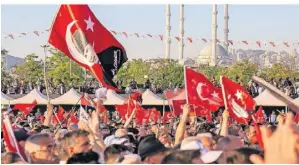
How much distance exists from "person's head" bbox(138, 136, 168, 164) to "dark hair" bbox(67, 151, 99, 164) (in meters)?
0.48

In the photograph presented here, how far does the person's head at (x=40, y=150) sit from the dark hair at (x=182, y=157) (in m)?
1.00

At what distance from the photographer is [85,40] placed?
30.2ft

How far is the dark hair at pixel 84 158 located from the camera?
5080mm

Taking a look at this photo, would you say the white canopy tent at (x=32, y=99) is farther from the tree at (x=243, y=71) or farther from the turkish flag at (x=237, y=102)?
the tree at (x=243, y=71)

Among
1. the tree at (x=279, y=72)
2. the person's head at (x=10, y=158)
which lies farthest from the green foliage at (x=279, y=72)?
the person's head at (x=10, y=158)

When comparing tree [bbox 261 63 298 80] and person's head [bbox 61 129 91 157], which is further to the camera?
tree [bbox 261 63 298 80]

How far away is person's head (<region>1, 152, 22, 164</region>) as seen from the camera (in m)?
5.44

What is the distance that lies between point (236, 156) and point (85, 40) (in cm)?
447

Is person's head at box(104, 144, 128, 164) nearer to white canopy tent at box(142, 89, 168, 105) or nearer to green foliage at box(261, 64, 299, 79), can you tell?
white canopy tent at box(142, 89, 168, 105)

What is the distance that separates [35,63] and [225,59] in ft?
199

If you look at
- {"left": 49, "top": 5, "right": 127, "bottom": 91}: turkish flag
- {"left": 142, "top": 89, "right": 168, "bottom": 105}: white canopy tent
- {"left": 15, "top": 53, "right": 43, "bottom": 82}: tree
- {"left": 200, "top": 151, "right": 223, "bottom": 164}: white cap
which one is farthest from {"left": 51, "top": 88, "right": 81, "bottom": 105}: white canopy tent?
{"left": 15, "top": 53, "right": 43, "bottom": 82}: tree

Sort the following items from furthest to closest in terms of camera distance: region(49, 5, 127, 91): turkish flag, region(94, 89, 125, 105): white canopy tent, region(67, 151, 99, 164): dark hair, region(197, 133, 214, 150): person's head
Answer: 1. region(94, 89, 125, 105): white canopy tent
2. region(49, 5, 127, 91): turkish flag
3. region(197, 133, 214, 150): person's head
4. region(67, 151, 99, 164): dark hair

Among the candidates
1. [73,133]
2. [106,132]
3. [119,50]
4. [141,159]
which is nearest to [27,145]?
[73,133]

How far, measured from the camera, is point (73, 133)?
563 centimetres
